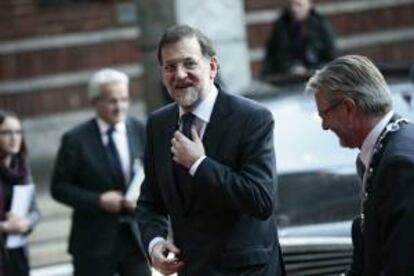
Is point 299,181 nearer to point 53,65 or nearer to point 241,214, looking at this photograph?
point 241,214

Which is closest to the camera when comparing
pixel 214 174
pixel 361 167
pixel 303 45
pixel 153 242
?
pixel 361 167

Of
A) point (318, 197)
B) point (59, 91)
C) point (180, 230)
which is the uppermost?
point (180, 230)

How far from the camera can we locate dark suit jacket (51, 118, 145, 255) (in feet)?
24.2

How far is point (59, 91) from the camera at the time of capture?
16766mm

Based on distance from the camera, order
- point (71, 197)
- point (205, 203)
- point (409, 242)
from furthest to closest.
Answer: point (71, 197) < point (205, 203) < point (409, 242)

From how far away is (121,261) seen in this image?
7.39m

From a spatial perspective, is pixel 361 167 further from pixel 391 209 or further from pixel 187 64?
pixel 187 64

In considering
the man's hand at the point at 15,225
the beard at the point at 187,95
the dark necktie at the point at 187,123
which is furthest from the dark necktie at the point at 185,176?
the man's hand at the point at 15,225

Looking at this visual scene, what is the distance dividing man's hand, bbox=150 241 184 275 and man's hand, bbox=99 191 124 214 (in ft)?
7.74

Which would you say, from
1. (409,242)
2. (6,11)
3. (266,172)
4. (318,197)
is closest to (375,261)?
(409,242)

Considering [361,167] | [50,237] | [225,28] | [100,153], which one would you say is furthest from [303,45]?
[361,167]

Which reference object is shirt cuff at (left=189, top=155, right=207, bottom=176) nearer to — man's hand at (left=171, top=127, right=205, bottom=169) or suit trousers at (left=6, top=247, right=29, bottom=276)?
man's hand at (left=171, top=127, right=205, bottom=169)

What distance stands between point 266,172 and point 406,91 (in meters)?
3.97

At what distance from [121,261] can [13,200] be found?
84cm
